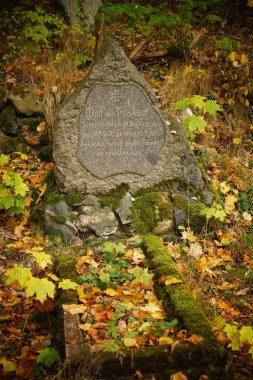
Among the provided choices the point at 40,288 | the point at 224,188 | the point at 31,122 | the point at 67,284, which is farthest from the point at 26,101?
the point at 40,288

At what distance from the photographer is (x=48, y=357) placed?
8.14ft

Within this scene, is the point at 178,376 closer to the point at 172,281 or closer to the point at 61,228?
the point at 172,281

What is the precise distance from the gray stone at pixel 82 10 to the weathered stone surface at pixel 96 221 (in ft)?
16.1

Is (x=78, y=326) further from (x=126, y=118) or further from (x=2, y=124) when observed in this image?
(x=2, y=124)

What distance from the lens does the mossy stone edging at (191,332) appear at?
2.41m

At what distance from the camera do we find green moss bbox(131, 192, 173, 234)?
4605 mm

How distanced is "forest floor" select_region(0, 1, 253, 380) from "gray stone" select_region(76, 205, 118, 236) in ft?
1.26

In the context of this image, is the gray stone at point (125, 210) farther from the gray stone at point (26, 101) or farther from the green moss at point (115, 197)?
the gray stone at point (26, 101)

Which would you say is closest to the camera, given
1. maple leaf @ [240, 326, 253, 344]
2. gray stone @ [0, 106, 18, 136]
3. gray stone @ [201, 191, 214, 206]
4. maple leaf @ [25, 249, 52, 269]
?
maple leaf @ [240, 326, 253, 344]

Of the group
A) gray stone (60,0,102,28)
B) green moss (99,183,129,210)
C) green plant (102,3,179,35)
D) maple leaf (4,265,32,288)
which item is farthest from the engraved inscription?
gray stone (60,0,102,28)

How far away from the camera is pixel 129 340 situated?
2.55 meters

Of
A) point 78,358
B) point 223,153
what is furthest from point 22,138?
point 78,358

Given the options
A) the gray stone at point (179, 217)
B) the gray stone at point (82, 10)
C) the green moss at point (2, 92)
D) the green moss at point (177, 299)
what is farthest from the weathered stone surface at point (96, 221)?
the gray stone at point (82, 10)

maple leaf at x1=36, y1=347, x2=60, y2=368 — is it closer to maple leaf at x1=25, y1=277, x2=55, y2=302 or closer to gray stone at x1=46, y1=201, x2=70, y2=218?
maple leaf at x1=25, y1=277, x2=55, y2=302
